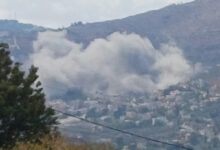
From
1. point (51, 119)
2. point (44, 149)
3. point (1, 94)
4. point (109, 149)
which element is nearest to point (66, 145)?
point (44, 149)

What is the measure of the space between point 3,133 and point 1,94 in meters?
3.26

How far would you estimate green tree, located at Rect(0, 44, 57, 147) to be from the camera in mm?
40125

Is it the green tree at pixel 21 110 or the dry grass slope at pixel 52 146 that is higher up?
the green tree at pixel 21 110

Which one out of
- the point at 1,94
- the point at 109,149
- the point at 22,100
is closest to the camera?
the point at 109,149

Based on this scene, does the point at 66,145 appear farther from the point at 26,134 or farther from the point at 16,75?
→ the point at 16,75

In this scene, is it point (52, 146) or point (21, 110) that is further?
point (21, 110)

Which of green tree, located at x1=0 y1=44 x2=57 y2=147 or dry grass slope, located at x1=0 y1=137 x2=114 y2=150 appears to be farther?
green tree, located at x1=0 y1=44 x2=57 y2=147

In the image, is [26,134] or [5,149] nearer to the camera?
[5,149]

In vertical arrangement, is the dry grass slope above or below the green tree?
below

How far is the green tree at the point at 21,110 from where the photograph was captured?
132 ft

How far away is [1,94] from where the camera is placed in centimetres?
3956

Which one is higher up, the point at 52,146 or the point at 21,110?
the point at 21,110

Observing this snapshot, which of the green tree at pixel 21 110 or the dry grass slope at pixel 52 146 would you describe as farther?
the green tree at pixel 21 110

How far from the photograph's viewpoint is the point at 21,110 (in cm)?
4156
